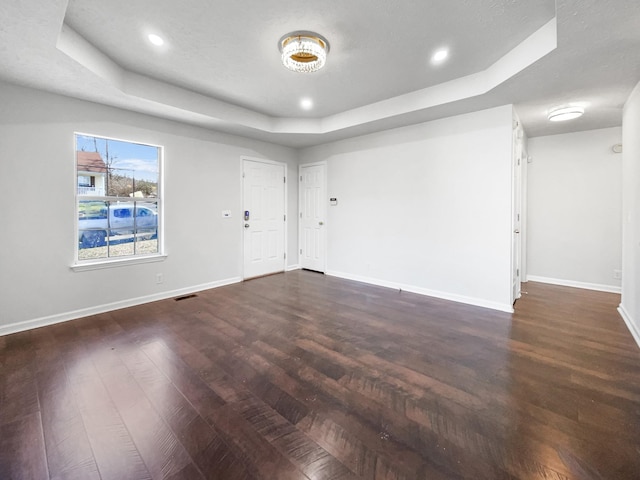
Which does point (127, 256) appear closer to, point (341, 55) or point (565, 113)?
point (341, 55)

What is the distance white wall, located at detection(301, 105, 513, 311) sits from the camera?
12.1 feet

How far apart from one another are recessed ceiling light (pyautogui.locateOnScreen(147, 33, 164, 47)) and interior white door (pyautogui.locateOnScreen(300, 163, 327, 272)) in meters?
3.42

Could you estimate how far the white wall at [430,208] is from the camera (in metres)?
3.70

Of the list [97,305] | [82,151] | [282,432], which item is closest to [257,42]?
[82,151]

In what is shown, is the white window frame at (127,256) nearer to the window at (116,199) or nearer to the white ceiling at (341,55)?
the window at (116,199)

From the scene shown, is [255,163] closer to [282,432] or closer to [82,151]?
[82,151]

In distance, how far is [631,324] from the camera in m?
3.06

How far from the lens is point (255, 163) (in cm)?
531

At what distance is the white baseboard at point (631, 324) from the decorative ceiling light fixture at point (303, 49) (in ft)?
13.3

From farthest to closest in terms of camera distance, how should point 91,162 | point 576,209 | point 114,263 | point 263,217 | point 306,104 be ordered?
1. point 263,217
2. point 576,209
3. point 306,104
4. point 114,263
5. point 91,162

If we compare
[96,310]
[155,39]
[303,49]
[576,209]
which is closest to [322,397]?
[303,49]

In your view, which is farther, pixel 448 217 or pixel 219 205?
pixel 219 205

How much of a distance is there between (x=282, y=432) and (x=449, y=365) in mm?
1494

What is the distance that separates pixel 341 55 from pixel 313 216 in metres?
3.41
